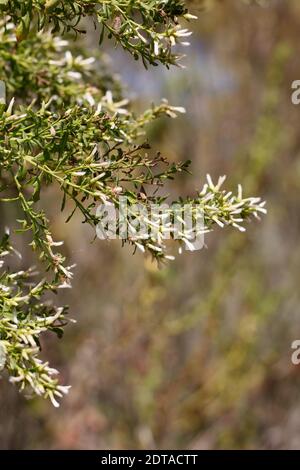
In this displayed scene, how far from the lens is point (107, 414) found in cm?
487

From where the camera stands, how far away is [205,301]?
449cm

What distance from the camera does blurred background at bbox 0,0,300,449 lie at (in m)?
4.39

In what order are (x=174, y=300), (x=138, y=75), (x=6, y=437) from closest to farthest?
(x=6, y=437) → (x=174, y=300) → (x=138, y=75)

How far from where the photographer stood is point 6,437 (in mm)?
4152

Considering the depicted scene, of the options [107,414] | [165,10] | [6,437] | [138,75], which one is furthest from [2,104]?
[138,75]

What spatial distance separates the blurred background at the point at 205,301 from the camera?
4395mm

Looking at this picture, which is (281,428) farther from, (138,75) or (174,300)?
(138,75)

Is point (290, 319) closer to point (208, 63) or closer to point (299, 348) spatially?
point (299, 348)

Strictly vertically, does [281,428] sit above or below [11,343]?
above

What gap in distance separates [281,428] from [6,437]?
2085 mm

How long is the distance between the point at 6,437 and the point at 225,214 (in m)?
3.12

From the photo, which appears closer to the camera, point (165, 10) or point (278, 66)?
point (165, 10)

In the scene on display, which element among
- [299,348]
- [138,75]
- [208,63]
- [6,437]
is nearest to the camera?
[6,437]

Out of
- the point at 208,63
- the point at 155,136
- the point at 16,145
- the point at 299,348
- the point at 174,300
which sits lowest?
the point at 16,145
